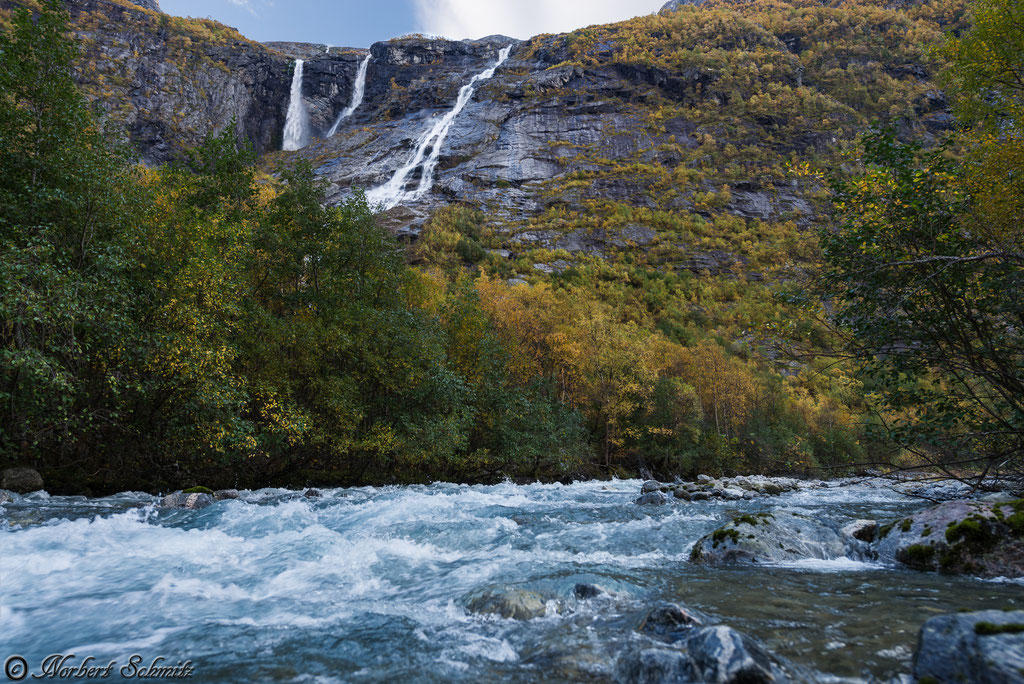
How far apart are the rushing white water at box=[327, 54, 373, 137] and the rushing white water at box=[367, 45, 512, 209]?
29.6 metres

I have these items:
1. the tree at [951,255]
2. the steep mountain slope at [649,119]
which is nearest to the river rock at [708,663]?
the tree at [951,255]

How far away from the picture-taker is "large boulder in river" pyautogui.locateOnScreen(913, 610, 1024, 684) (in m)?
2.95

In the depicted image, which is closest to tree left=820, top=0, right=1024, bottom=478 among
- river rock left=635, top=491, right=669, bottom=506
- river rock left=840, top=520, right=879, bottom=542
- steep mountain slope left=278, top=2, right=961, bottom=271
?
river rock left=840, top=520, right=879, bottom=542

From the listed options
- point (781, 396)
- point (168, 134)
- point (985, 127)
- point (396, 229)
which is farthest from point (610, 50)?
point (985, 127)

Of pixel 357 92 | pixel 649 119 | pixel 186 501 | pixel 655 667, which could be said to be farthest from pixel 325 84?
pixel 655 667

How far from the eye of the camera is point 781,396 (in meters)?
47.1

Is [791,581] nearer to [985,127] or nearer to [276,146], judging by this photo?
[985,127]

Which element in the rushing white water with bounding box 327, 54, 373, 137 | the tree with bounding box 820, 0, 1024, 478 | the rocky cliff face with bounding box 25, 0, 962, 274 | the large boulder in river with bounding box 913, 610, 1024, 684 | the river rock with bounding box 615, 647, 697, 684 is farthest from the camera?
the rushing white water with bounding box 327, 54, 373, 137

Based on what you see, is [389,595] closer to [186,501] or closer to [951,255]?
[186,501]

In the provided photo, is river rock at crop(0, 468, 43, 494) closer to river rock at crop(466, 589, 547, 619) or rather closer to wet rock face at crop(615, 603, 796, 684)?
river rock at crop(466, 589, 547, 619)

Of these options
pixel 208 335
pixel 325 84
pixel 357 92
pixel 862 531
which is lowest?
pixel 862 531

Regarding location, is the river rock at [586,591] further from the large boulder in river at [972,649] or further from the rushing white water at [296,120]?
the rushing white water at [296,120]

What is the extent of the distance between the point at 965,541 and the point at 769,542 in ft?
9.44

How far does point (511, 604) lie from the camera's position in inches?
241
